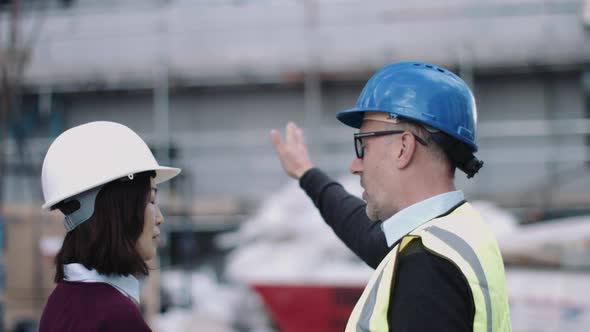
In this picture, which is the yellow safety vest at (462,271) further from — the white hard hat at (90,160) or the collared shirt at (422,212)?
the white hard hat at (90,160)

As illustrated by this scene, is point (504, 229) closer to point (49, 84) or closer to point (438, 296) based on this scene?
point (438, 296)

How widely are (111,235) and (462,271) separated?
2.87 feet

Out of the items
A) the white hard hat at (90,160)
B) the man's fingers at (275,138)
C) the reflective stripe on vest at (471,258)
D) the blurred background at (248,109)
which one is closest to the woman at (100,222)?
the white hard hat at (90,160)

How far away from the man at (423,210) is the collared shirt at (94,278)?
62 centimetres

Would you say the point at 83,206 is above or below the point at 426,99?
below

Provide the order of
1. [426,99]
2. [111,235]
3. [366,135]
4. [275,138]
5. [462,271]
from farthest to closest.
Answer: [275,138]
[111,235]
[366,135]
[426,99]
[462,271]

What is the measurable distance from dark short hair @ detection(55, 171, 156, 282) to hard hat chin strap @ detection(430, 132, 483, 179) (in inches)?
30.7

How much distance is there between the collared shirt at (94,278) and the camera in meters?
1.83

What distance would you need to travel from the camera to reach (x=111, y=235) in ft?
6.09

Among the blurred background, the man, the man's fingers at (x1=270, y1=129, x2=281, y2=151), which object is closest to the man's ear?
the man

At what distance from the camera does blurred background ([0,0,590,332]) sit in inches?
251

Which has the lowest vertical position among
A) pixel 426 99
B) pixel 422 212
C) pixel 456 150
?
pixel 422 212

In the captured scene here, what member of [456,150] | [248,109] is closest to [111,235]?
[456,150]

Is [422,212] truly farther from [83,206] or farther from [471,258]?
[83,206]
